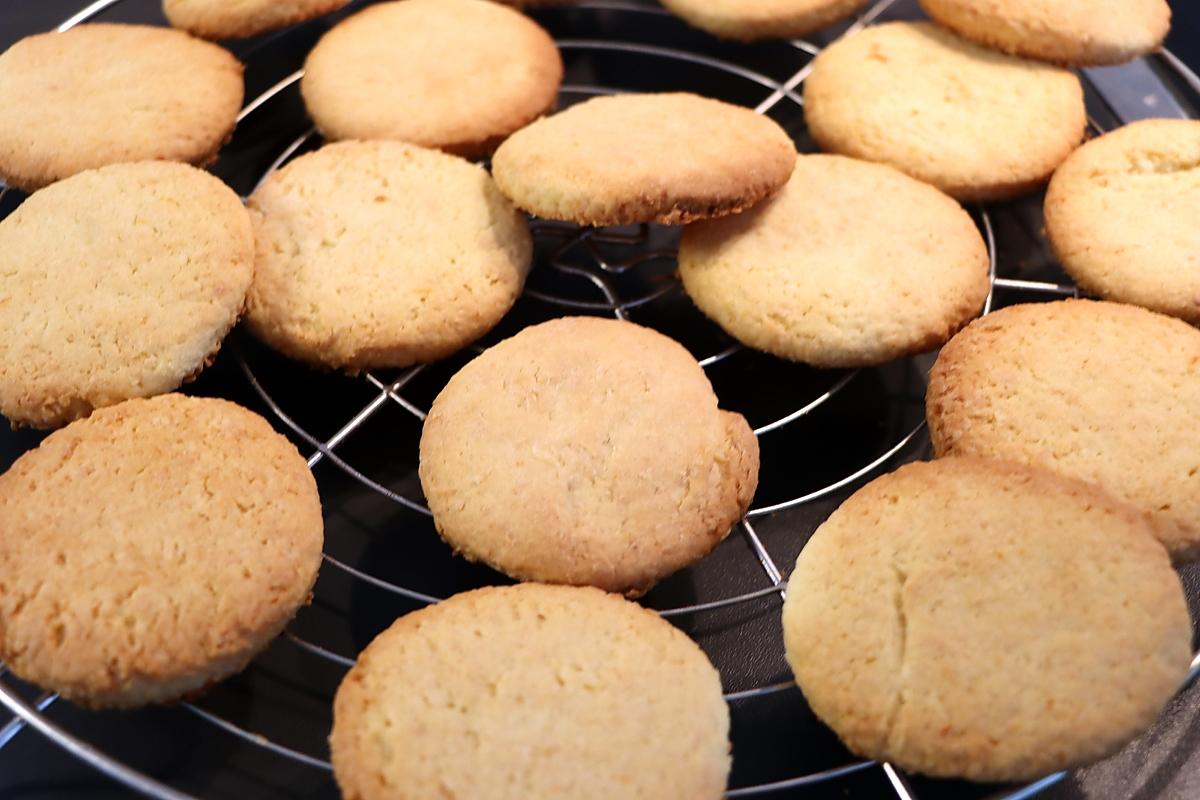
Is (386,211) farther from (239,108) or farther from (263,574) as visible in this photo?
(263,574)

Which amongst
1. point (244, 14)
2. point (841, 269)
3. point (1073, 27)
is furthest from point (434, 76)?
point (1073, 27)

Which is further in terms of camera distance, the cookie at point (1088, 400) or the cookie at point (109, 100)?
the cookie at point (109, 100)

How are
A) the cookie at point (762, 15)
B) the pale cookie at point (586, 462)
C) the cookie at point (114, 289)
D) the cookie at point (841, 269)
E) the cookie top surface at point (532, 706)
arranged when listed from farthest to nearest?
the cookie at point (762, 15)
the cookie at point (841, 269)
the cookie at point (114, 289)
the pale cookie at point (586, 462)
the cookie top surface at point (532, 706)

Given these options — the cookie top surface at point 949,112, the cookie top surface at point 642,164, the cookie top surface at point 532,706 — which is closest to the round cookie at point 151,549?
the cookie top surface at point 532,706

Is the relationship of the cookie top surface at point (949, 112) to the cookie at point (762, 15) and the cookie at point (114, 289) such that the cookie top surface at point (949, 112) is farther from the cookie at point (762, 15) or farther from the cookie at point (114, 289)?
the cookie at point (114, 289)

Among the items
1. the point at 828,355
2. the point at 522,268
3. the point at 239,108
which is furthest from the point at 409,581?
the point at 239,108

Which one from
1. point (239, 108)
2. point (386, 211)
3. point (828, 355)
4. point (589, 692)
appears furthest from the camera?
point (239, 108)
